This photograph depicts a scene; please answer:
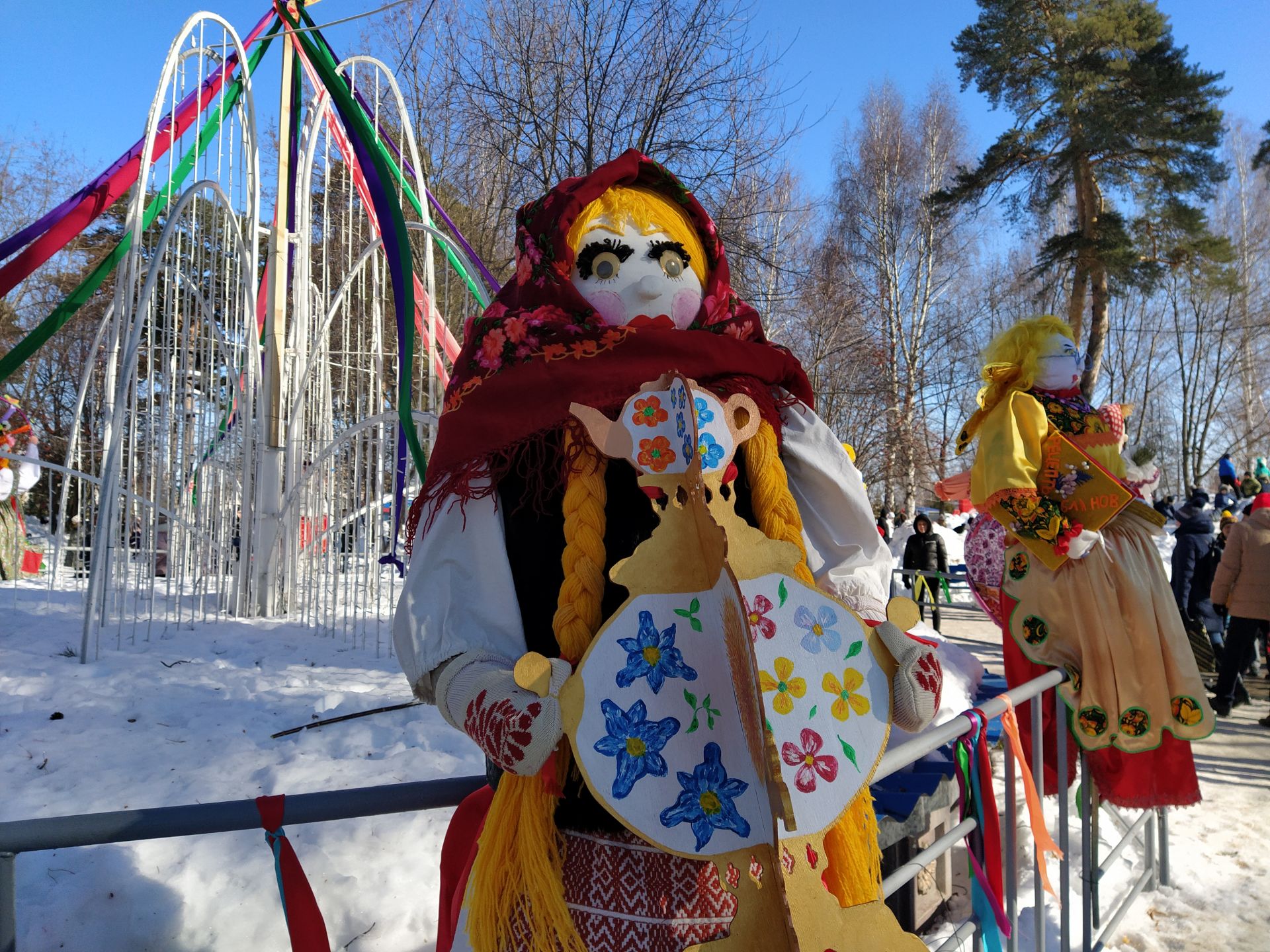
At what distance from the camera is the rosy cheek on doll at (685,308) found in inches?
52.2

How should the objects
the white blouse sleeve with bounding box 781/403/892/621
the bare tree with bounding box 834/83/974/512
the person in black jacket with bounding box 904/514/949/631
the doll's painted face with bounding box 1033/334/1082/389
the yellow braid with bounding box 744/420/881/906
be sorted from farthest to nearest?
1. the bare tree with bounding box 834/83/974/512
2. the person in black jacket with bounding box 904/514/949/631
3. the doll's painted face with bounding box 1033/334/1082/389
4. the white blouse sleeve with bounding box 781/403/892/621
5. the yellow braid with bounding box 744/420/881/906

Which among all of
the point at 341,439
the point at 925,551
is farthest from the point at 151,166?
the point at 925,551

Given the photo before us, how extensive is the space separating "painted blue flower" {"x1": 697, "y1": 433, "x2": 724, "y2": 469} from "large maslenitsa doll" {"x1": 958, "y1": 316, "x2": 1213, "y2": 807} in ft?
6.45

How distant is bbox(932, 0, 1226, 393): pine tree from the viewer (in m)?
10.6

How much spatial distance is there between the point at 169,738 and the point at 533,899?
7.73 ft

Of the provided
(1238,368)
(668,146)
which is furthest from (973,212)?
(1238,368)

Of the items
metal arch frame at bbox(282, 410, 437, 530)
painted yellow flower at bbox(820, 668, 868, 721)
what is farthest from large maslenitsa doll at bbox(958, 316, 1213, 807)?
metal arch frame at bbox(282, 410, 437, 530)

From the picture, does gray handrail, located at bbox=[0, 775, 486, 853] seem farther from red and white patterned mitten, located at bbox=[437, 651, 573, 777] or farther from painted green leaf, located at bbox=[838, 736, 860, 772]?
painted green leaf, located at bbox=[838, 736, 860, 772]

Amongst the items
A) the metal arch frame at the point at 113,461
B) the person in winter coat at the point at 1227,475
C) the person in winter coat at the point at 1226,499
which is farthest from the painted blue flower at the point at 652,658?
the person in winter coat at the point at 1226,499

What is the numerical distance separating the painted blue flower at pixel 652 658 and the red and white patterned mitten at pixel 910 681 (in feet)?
0.95

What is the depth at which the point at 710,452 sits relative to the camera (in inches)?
43.6

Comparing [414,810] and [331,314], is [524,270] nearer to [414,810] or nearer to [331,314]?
[414,810]

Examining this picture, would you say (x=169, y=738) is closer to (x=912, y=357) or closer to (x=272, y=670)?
(x=272, y=670)

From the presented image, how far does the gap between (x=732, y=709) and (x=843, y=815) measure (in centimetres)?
26
